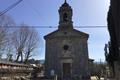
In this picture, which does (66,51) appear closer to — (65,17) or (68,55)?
(68,55)

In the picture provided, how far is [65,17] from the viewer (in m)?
37.4

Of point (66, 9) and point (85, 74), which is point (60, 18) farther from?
point (85, 74)

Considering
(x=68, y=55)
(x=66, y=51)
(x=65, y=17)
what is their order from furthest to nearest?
(x=65, y=17) → (x=66, y=51) → (x=68, y=55)

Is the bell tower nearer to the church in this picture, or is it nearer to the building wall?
the church

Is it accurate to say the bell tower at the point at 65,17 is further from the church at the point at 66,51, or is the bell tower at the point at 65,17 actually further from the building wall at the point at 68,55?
the building wall at the point at 68,55

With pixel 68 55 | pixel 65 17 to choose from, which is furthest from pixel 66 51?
pixel 65 17

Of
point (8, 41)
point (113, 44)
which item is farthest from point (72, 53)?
point (113, 44)

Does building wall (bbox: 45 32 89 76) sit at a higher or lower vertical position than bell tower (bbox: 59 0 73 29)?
lower

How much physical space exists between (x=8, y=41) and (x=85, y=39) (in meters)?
12.6

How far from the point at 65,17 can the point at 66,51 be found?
5.81 meters

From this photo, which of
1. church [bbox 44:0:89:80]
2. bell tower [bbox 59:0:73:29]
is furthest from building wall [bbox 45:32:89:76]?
bell tower [bbox 59:0:73:29]

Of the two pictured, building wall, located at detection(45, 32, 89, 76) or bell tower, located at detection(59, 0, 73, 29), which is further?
bell tower, located at detection(59, 0, 73, 29)

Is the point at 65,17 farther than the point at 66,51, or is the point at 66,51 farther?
the point at 65,17

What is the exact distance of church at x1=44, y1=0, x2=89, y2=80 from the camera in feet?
117
